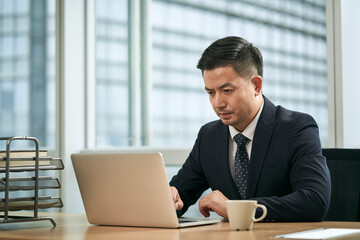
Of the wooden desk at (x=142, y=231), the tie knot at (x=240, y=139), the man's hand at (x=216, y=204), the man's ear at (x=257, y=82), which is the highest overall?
the man's ear at (x=257, y=82)

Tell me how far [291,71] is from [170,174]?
3.29ft

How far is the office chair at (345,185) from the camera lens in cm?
215

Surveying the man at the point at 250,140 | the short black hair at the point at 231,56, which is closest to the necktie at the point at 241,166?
the man at the point at 250,140

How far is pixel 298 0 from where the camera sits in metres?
3.27

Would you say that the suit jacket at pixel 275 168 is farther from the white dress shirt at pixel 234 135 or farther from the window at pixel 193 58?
the window at pixel 193 58

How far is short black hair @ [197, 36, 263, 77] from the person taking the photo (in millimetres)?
2111

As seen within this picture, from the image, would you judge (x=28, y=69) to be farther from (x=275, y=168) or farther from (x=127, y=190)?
(x=127, y=190)

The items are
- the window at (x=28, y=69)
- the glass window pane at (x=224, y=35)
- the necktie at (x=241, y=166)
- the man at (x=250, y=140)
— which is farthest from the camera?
the window at (x=28, y=69)

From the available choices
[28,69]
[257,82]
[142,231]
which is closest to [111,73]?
[28,69]

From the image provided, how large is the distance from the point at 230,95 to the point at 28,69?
2496 mm

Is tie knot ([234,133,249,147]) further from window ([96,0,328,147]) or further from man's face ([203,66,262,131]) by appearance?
window ([96,0,328,147])

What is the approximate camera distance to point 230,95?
2129 mm

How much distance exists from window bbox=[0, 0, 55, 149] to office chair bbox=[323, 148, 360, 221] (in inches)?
94.4

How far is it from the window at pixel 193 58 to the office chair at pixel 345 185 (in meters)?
0.92
